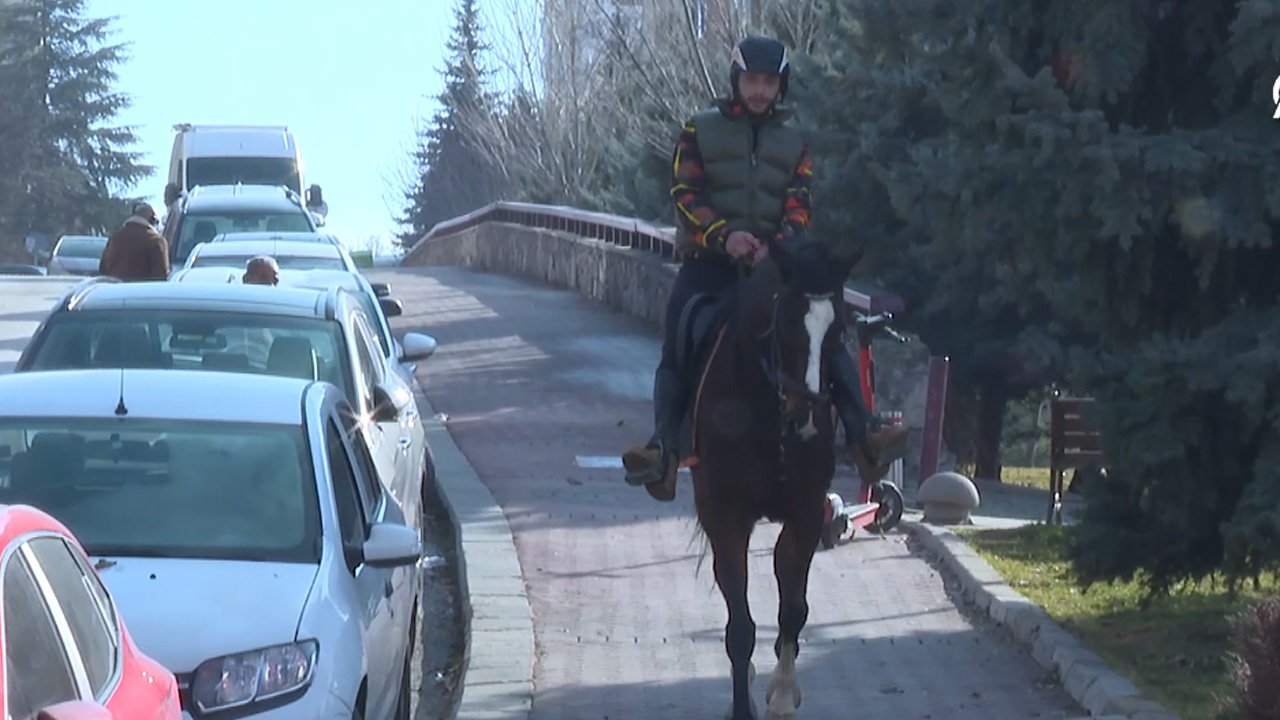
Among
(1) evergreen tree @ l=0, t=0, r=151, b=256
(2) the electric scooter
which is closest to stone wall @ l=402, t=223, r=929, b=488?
(2) the electric scooter

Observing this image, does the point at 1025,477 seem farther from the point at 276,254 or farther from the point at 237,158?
the point at 276,254

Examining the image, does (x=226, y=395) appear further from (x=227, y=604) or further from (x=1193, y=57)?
(x=1193, y=57)

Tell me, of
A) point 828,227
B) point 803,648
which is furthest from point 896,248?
point 803,648

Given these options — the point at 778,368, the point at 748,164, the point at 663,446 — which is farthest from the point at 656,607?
the point at 778,368

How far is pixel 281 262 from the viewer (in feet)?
56.0

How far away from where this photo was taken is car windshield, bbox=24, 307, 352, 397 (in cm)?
1005

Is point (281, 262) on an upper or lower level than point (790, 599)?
upper

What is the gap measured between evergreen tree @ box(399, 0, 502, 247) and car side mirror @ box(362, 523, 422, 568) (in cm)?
3957

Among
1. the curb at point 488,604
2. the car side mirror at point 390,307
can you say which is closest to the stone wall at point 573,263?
the car side mirror at point 390,307

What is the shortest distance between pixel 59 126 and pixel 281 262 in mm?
66082

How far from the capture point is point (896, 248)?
19.7 m

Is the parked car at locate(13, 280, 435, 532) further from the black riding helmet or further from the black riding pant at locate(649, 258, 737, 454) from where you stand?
the black riding helmet

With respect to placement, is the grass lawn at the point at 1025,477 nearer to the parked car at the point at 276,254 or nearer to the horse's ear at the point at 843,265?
the parked car at the point at 276,254

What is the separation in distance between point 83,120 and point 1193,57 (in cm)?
7537
